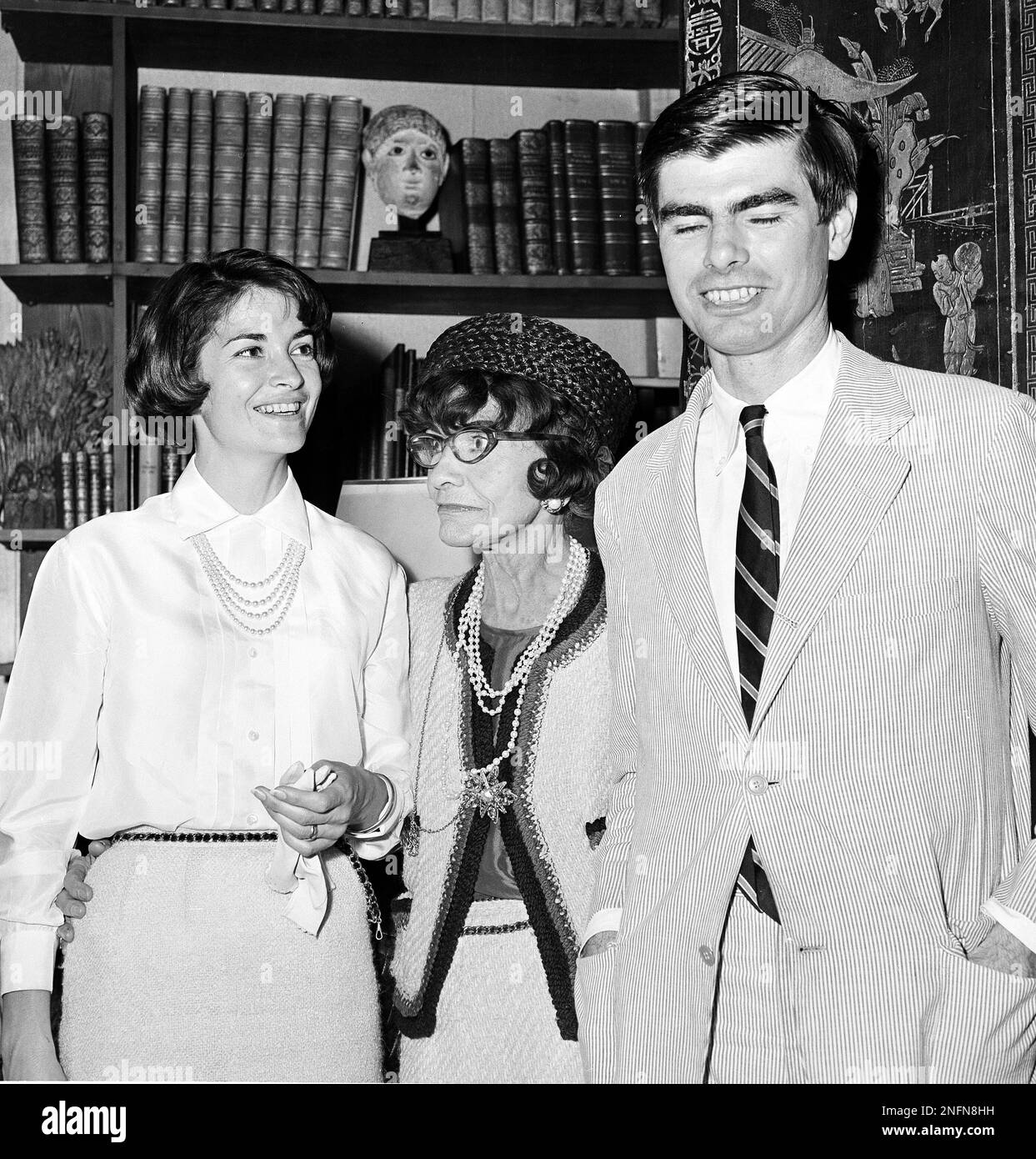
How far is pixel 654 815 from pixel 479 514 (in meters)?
0.51

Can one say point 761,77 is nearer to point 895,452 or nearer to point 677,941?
point 895,452

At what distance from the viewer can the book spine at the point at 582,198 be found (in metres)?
2.77

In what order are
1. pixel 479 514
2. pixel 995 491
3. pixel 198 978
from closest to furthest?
pixel 995 491
pixel 198 978
pixel 479 514

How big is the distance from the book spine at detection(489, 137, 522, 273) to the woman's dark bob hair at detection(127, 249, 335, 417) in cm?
107

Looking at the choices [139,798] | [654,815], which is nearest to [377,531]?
[139,798]

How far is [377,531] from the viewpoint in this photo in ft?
8.34

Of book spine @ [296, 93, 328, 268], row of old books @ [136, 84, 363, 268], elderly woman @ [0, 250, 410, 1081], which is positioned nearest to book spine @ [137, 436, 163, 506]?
row of old books @ [136, 84, 363, 268]

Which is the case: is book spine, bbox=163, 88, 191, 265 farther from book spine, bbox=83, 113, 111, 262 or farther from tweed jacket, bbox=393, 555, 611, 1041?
tweed jacket, bbox=393, 555, 611, 1041

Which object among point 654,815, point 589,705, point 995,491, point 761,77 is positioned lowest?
point 654,815

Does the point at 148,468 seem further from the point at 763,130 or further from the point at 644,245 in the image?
the point at 763,130

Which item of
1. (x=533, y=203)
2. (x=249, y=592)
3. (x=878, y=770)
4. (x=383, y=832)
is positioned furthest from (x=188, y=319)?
(x=533, y=203)

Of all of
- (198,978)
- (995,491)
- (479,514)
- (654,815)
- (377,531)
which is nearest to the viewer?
(995,491)

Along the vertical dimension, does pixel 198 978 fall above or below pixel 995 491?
below

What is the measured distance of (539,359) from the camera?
5.77 ft
